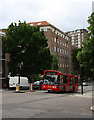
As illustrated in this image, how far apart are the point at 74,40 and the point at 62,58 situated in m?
61.4

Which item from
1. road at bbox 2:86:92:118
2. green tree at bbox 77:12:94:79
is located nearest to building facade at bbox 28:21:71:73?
green tree at bbox 77:12:94:79

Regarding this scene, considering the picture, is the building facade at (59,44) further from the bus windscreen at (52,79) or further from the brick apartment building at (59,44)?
the bus windscreen at (52,79)

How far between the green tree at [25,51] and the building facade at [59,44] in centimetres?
4024

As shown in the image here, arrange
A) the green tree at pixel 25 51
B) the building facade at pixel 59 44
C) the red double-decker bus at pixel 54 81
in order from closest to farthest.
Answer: the red double-decker bus at pixel 54 81 → the green tree at pixel 25 51 → the building facade at pixel 59 44

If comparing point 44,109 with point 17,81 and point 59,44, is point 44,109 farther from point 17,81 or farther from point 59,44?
point 59,44

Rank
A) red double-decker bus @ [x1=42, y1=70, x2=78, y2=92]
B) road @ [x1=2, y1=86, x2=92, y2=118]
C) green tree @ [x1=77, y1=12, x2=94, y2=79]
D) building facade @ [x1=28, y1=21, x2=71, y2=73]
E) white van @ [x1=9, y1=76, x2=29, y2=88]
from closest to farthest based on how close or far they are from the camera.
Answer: road @ [x1=2, y1=86, x2=92, y2=118]
green tree @ [x1=77, y1=12, x2=94, y2=79]
red double-decker bus @ [x1=42, y1=70, x2=78, y2=92]
white van @ [x1=9, y1=76, x2=29, y2=88]
building facade @ [x1=28, y1=21, x2=71, y2=73]

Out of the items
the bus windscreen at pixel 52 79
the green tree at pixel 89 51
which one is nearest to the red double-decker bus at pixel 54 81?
the bus windscreen at pixel 52 79

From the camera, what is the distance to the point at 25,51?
37844mm

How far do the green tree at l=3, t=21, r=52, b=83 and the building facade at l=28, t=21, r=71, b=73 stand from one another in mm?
40236

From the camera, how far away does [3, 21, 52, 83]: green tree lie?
3738cm

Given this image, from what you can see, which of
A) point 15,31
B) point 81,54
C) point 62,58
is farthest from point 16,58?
point 62,58

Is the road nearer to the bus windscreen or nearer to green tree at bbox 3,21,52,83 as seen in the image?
the bus windscreen

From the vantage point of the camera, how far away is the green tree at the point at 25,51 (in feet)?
123

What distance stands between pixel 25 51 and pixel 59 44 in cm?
5159
